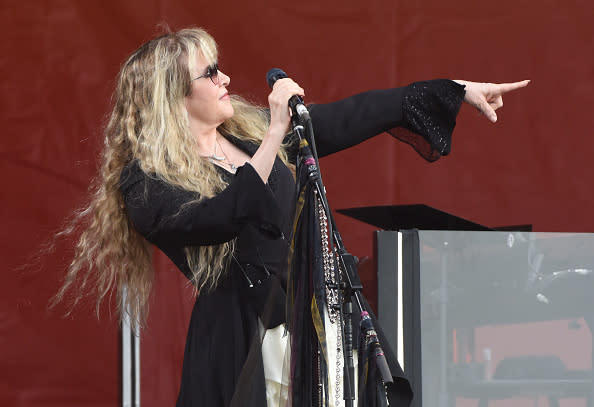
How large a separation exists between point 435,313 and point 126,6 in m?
1.72

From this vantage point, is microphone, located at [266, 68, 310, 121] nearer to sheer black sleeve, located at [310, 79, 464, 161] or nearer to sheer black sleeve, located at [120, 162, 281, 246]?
sheer black sleeve, located at [120, 162, 281, 246]

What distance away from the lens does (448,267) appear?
60.8 inches

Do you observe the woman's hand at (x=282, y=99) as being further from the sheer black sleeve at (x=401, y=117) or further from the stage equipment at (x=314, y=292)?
the sheer black sleeve at (x=401, y=117)

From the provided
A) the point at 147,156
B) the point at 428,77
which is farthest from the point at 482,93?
the point at 428,77

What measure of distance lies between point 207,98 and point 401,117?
0.39 m

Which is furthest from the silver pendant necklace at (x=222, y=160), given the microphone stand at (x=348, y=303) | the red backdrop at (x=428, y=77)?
A: the red backdrop at (x=428, y=77)

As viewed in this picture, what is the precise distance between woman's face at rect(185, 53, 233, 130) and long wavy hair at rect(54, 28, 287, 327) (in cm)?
1

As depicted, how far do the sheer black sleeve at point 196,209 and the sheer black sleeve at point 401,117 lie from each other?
1.25 ft

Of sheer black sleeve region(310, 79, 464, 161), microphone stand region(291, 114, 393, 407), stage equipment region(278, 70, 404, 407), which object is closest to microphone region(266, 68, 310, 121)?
stage equipment region(278, 70, 404, 407)

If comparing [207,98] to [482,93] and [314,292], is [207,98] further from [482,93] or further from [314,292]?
[314,292]

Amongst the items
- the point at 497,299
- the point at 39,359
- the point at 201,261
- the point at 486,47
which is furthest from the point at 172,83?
the point at 486,47

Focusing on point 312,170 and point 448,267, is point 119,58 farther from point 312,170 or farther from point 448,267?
point 312,170

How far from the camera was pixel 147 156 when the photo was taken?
1547 mm

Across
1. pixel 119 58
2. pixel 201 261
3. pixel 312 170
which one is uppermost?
pixel 119 58
